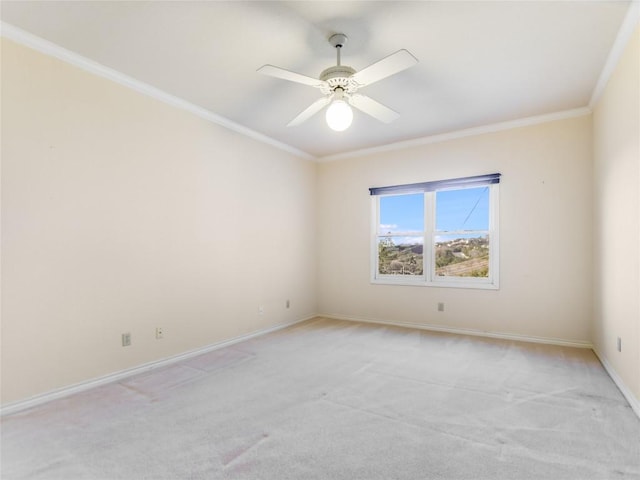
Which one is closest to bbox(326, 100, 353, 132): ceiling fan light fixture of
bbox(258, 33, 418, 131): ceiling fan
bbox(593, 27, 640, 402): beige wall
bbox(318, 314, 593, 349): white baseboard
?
bbox(258, 33, 418, 131): ceiling fan

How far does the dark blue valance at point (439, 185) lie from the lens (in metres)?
4.30

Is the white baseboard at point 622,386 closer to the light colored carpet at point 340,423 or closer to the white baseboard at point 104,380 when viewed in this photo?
the light colored carpet at point 340,423

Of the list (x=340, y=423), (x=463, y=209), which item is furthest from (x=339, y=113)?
(x=463, y=209)

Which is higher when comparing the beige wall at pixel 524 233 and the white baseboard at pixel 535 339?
the beige wall at pixel 524 233

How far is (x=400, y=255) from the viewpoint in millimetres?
5027

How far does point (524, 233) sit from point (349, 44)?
3.07m

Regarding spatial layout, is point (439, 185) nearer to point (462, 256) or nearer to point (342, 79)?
point (462, 256)

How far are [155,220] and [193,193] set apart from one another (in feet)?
1.77

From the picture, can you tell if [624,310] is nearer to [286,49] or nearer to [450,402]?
[450,402]

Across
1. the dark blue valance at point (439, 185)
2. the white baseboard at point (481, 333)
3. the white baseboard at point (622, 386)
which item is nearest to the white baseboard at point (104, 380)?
the white baseboard at point (481, 333)

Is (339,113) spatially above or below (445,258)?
above

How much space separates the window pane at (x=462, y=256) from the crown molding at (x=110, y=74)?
2.92 metres

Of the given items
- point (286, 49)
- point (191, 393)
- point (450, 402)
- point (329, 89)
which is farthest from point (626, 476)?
point (286, 49)

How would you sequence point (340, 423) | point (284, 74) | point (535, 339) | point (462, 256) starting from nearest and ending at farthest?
point (340, 423), point (284, 74), point (535, 339), point (462, 256)
